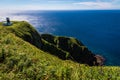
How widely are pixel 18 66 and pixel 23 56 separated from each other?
7.25 feet

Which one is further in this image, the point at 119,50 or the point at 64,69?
the point at 119,50

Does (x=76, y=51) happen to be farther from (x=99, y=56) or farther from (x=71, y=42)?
(x=99, y=56)

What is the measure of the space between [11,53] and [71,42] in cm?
8513

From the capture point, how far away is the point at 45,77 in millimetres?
13703

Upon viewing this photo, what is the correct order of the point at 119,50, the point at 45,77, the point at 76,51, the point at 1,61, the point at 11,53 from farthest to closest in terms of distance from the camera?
the point at 119,50
the point at 76,51
the point at 11,53
the point at 1,61
the point at 45,77

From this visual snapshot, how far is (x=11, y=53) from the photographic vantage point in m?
18.0

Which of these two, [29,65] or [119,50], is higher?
[29,65]

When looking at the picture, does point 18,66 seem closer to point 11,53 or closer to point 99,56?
point 11,53

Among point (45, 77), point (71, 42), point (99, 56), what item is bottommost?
point (99, 56)

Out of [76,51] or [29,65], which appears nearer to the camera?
[29,65]

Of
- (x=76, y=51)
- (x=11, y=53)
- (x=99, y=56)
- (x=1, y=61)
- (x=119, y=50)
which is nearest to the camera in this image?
(x=1, y=61)

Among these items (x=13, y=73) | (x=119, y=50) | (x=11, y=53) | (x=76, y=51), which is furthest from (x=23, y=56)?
(x=119, y=50)

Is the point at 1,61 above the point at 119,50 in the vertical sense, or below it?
above

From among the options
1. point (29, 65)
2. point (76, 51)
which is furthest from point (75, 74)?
point (76, 51)
